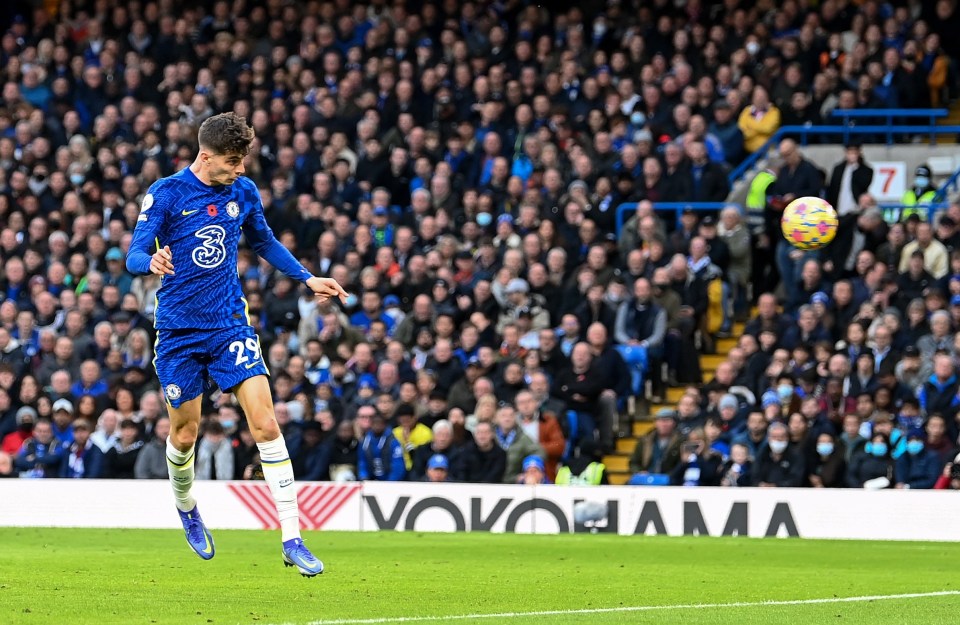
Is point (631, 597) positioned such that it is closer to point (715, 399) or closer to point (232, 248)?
point (232, 248)

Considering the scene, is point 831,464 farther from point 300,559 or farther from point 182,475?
point 300,559

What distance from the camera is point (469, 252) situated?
22.0m

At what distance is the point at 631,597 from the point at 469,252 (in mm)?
12349

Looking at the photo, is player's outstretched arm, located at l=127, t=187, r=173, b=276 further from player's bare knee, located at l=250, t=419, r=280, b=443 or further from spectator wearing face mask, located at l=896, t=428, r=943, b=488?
spectator wearing face mask, located at l=896, t=428, r=943, b=488

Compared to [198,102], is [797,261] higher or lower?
lower

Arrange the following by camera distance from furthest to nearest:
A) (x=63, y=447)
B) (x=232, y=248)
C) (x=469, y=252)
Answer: (x=469, y=252)
(x=63, y=447)
(x=232, y=248)

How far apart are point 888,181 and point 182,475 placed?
47.9ft

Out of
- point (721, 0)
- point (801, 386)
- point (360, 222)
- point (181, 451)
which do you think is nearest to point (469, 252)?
point (360, 222)

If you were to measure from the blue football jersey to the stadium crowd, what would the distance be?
928cm

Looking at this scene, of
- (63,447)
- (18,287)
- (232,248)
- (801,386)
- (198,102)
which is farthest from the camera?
(198,102)

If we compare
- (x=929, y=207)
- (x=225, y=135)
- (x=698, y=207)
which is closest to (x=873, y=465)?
(x=929, y=207)

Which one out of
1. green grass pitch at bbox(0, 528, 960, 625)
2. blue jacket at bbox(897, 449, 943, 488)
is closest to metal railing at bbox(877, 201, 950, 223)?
blue jacket at bbox(897, 449, 943, 488)

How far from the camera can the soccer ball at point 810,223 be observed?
1628 centimetres

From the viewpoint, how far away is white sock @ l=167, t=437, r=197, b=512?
33.3ft
